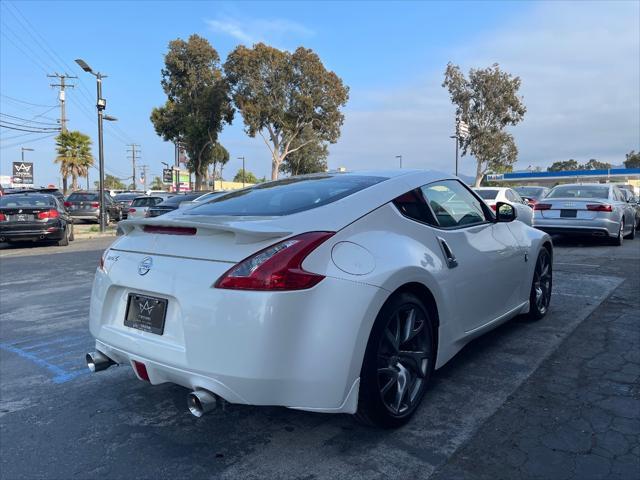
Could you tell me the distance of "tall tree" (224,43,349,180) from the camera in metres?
35.1

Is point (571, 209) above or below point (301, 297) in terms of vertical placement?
above

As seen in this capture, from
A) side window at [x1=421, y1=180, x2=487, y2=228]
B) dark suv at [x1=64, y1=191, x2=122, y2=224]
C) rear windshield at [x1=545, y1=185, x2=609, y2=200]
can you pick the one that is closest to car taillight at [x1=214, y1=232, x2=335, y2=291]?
side window at [x1=421, y1=180, x2=487, y2=228]

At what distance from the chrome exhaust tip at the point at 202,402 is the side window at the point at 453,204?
190 centimetres

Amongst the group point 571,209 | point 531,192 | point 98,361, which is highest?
point 531,192

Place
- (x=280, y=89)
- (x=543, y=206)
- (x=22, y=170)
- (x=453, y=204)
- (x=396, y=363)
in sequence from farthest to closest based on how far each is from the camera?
(x=22, y=170) → (x=280, y=89) → (x=543, y=206) → (x=453, y=204) → (x=396, y=363)

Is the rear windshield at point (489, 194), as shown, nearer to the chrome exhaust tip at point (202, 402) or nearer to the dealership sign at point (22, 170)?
the chrome exhaust tip at point (202, 402)

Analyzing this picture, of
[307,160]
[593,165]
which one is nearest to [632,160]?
[593,165]

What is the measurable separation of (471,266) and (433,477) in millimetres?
1563

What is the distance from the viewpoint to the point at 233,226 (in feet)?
8.73

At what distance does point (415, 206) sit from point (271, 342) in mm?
1485

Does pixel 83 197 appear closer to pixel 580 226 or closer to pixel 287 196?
pixel 580 226

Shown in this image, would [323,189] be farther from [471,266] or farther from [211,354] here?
[211,354]

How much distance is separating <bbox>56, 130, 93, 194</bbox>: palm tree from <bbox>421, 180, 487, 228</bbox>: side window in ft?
154

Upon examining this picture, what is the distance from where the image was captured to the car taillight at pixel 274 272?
2449mm
